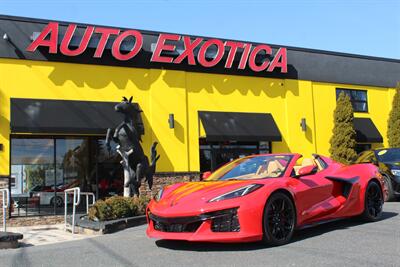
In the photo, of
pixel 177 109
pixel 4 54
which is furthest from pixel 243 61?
A: pixel 4 54

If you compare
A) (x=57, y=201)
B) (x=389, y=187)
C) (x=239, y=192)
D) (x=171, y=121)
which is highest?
(x=171, y=121)

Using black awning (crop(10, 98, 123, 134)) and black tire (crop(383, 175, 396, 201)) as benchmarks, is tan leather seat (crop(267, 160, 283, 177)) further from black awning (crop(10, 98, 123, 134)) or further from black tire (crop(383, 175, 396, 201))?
→ black awning (crop(10, 98, 123, 134))

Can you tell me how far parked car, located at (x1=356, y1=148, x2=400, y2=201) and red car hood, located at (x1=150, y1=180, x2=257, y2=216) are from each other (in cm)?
710

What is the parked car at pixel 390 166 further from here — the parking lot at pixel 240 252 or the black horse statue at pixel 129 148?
the black horse statue at pixel 129 148

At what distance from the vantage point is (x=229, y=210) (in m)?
5.46

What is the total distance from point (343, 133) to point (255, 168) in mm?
12701

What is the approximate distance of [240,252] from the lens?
215 inches

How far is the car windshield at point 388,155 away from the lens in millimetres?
12293

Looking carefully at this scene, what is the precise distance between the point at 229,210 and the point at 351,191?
8.80 feet

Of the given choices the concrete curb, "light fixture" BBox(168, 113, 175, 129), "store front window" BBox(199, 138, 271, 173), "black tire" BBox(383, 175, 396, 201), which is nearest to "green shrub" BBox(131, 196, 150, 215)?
the concrete curb

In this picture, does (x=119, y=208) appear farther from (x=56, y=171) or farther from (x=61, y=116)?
(x=56, y=171)

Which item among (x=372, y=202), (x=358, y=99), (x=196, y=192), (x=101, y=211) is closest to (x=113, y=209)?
(x=101, y=211)

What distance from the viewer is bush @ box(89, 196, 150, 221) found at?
31.0 ft

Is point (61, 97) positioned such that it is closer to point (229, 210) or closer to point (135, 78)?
point (135, 78)
